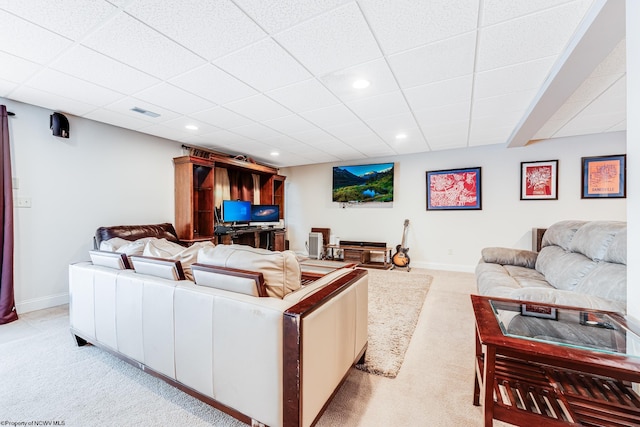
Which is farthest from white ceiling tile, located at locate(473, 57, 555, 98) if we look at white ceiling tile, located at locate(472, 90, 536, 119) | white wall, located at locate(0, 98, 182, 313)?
white wall, located at locate(0, 98, 182, 313)

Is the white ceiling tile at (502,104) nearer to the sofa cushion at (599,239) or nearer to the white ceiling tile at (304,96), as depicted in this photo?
the sofa cushion at (599,239)

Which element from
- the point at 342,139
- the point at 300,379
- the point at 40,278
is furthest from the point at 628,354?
the point at 40,278

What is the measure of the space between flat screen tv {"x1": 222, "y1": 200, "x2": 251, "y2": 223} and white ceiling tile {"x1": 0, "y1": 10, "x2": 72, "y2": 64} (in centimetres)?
315

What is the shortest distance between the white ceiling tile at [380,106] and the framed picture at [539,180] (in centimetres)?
282

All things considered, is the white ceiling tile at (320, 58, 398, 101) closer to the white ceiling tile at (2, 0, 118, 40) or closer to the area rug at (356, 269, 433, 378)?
the white ceiling tile at (2, 0, 118, 40)

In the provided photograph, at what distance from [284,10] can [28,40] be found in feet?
5.77

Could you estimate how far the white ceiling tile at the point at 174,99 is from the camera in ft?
8.30

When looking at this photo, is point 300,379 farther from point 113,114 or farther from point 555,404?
point 113,114

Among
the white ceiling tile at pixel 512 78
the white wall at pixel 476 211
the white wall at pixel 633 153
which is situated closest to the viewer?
the white wall at pixel 633 153

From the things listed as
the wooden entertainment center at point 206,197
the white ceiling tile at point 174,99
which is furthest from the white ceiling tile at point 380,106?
the wooden entertainment center at point 206,197

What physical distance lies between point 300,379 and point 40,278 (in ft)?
12.1

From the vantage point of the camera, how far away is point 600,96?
272 cm

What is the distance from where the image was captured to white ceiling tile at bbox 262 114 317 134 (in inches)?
131

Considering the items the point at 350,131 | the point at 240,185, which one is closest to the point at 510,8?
the point at 350,131
